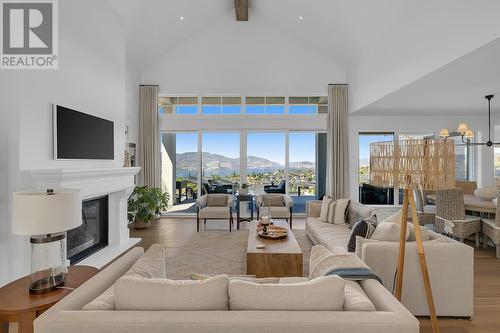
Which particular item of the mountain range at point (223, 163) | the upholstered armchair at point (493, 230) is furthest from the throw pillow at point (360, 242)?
the mountain range at point (223, 163)

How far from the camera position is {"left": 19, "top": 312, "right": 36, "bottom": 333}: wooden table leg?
5.15ft

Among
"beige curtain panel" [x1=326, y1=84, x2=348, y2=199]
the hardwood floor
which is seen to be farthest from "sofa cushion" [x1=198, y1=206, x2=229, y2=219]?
"beige curtain panel" [x1=326, y1=84, x2=348, y2=199]

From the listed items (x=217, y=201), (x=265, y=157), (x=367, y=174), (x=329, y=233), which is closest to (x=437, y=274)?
(x=329, y=233)

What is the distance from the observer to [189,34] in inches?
262

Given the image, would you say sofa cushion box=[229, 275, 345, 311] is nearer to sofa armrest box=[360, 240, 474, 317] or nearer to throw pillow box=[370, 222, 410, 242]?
sofa armrest box=[360, 240, 474, 317]

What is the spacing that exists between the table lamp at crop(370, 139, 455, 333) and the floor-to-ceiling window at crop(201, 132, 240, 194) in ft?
16.3

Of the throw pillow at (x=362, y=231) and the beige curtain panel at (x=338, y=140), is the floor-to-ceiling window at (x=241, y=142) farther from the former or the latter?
the throw pillow at (x=362, y=231)

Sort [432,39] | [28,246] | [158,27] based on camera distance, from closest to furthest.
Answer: [28,246]
[432,39]
[158,27]

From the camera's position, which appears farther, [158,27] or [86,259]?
[158,27]

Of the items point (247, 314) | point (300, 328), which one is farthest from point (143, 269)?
point (300, 328)

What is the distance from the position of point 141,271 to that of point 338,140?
19.2ft

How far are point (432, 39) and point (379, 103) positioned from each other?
208 centimetres

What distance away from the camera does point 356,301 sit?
4.67ft

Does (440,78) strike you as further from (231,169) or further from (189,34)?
(189,34)
